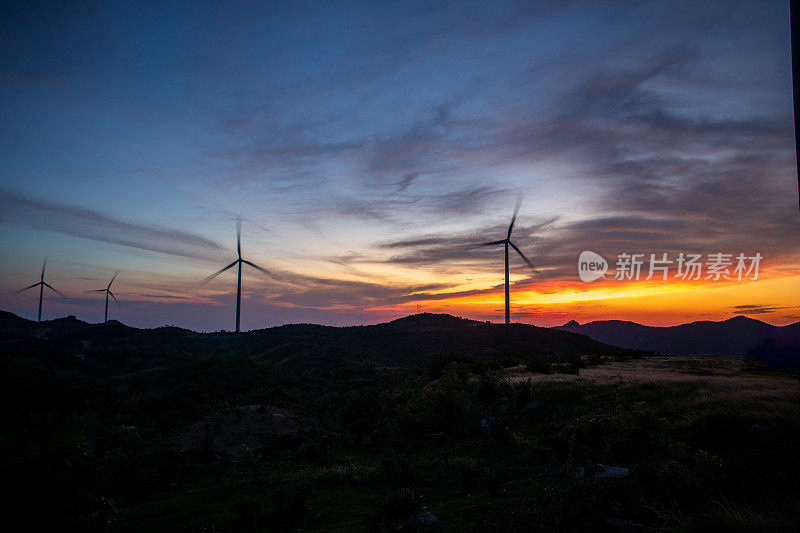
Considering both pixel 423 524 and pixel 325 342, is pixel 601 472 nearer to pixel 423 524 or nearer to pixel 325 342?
pixel 423 524

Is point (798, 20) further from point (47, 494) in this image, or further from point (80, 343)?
point (80, 343)

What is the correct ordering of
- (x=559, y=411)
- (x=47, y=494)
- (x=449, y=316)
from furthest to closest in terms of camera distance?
(x=449, y=316) → (x=559, y=411) → (x=47, y=494)

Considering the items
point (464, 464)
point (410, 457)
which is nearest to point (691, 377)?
point (464, 464)

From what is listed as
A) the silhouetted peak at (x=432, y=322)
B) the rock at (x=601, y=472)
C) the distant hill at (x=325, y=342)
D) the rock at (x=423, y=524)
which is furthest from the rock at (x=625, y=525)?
the silhouetted peak at (x=432, y=322)

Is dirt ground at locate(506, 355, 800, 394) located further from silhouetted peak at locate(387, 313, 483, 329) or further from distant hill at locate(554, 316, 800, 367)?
distant hill at locate(554, 316, 800, 367)

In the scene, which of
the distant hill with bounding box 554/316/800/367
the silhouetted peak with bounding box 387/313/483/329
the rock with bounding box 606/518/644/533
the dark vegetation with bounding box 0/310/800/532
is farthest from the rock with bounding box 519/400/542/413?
the distant hill with bounding box 554/316/800/367

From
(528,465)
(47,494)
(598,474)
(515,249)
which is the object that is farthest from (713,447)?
(515,249)

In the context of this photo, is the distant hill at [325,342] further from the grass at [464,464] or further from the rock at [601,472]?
the rock at [601,472]
